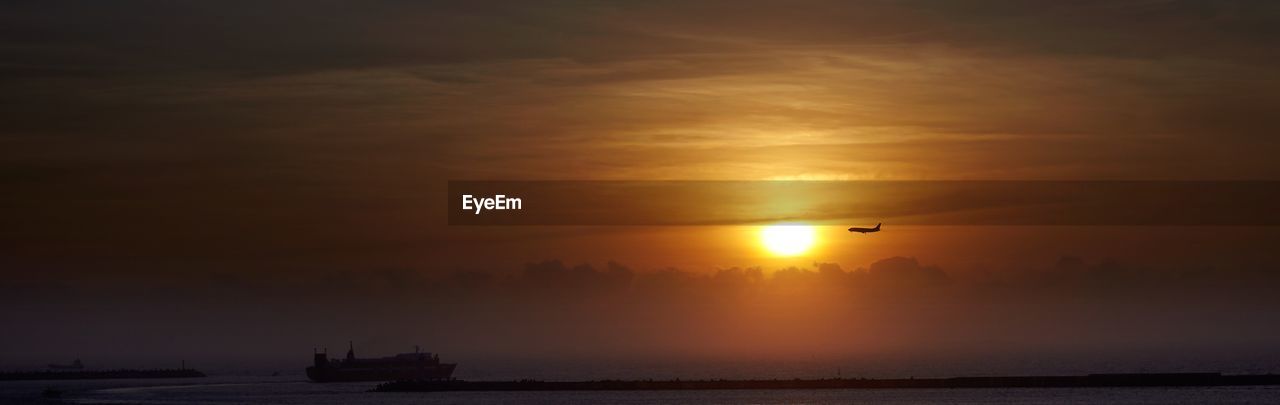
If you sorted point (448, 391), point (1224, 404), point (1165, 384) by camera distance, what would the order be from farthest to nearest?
point (448, 391) → point (1165, 384) → point (1224, 404)

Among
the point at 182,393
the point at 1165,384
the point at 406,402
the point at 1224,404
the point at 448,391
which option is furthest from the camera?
the point at 182,393

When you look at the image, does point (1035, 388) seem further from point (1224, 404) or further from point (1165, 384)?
point (1224, 404)

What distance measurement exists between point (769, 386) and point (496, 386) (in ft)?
109

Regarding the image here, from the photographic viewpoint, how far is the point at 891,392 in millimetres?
147750

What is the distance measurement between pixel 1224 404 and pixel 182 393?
416 feet

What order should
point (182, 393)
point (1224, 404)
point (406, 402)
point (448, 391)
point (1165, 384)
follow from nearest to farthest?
point (1224, 404)
point (406, 402)
point (1165, 384)
point (448, 391)
point (182, 393)

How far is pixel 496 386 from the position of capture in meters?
169

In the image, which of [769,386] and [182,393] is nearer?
[769,386]

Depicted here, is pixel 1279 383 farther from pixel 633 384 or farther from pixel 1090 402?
pixel 633 384

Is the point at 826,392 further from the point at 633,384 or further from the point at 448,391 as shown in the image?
the point at 448,391

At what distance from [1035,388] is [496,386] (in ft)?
206

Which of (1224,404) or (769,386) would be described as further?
(769,386)

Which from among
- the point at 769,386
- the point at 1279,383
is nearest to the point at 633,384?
the point at 769,386

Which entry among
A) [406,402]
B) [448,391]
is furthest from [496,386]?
[406,402]
